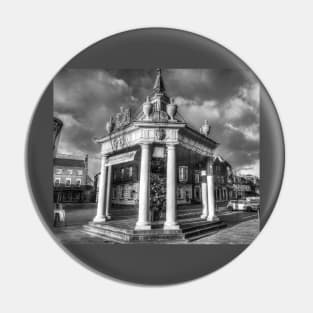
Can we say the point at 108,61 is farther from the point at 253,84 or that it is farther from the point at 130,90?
the point at 253,84

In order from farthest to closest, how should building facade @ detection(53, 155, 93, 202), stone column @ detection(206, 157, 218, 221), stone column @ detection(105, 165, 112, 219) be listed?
stone column @ detection(206, 157, 218, 221) → stone column @ detection(105, 165, 112, 219) → building facade @ detection(53, 155, 93, 202)

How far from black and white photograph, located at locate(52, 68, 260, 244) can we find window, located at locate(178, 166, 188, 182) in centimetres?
3

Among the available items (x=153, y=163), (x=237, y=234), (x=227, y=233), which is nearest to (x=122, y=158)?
(x=153, y=163)

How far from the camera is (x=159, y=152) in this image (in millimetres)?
4711

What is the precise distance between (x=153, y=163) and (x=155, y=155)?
0.43ft

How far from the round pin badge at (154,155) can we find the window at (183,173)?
22 millimetres

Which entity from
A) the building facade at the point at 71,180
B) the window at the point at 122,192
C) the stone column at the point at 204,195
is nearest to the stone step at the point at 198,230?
the stone column at the point at 204,195

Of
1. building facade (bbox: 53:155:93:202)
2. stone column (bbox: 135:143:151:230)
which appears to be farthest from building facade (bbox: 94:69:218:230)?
building facade (bbox: 53:155:93:202)

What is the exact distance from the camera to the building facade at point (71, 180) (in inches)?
178

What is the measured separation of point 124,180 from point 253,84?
257cm

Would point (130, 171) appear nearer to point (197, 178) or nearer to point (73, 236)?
point (197, 178)

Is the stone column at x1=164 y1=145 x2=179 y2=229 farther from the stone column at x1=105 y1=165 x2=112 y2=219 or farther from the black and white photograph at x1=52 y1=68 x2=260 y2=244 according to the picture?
the stone column at x1=105 y1=165 x2=112 y2=219

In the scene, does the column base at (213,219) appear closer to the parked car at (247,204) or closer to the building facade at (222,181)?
the building facade at (222,181)

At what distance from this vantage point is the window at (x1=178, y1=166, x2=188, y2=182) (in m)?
4.82
